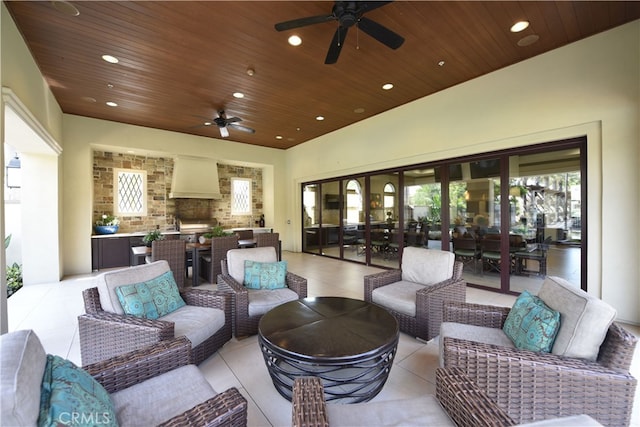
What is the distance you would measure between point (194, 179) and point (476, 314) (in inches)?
296

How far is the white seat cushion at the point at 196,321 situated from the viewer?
2.21 meters

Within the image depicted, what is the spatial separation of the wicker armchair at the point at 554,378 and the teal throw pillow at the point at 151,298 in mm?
2293

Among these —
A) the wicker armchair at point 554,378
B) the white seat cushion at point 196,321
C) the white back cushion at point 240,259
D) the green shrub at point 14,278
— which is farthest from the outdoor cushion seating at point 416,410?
the green shrub at point 14,278

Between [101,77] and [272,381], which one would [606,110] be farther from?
[101,77]

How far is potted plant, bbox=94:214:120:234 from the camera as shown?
640cm

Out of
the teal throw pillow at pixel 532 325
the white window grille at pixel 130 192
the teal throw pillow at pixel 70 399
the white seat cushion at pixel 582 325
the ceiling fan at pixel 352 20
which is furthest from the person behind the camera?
the white window grille at pixel 130 192

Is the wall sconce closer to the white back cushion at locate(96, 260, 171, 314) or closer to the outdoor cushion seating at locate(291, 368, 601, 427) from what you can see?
the white back cushion at locate(96, 260, 171, 314)

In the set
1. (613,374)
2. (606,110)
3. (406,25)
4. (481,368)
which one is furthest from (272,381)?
(606,110)

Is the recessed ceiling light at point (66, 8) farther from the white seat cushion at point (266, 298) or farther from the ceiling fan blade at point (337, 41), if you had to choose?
the white seat cushion at point (266, 298)

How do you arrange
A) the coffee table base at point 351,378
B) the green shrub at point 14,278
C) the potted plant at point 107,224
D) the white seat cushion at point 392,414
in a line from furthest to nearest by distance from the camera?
the potted plant at point 107,224 < the green shrub at point 14,278 < the coffee table base at point 351,378 < the white seat cushion at point 392,414

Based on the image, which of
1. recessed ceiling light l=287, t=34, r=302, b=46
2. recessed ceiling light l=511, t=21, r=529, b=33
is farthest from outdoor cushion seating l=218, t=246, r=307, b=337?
recessed ceiling light l=511, t=21, r=529, b=33

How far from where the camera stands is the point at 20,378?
0.89 m

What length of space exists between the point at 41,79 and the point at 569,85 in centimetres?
760

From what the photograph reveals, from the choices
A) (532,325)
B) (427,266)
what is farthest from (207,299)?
(532,325)
